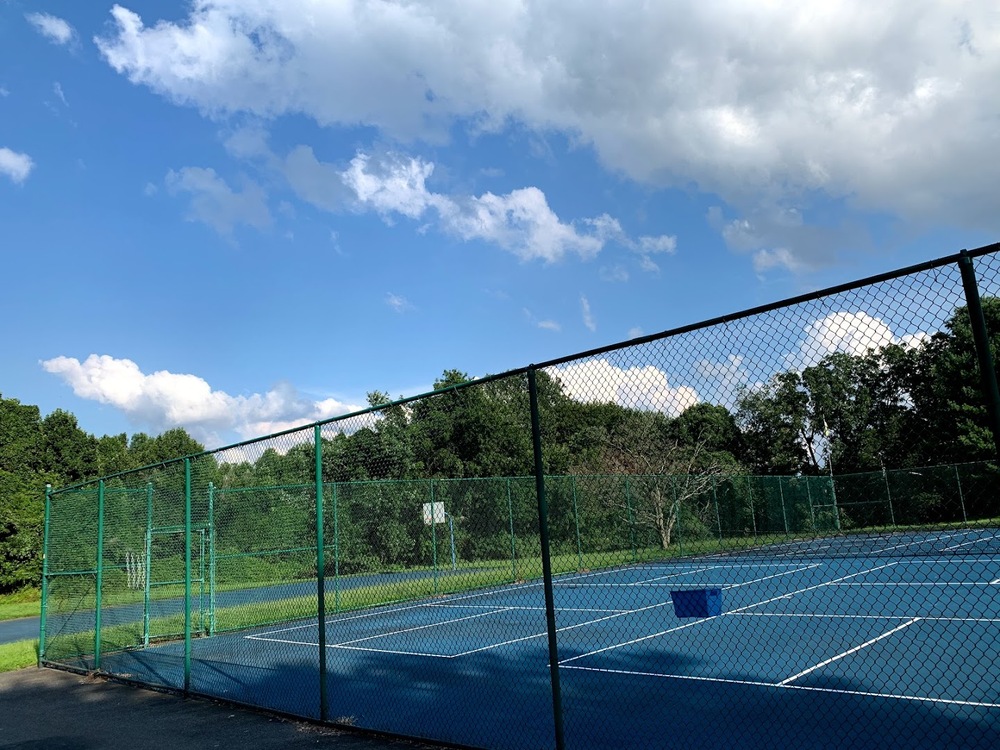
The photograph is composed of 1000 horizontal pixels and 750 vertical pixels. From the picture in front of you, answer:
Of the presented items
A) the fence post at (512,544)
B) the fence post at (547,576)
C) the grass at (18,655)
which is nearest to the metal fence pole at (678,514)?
the fence post at (512,544)

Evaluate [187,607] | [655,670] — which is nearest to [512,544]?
[655,670]

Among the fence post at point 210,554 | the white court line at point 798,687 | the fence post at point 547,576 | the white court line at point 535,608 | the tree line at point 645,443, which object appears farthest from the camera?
the white court line at point 535,608

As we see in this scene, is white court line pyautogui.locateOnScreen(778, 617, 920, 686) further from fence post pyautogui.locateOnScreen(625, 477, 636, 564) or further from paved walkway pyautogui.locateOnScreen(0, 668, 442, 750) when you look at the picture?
fence post pyautogui.locateOnScreen(625, 477, 636, 564)

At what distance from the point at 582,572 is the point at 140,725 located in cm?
1275

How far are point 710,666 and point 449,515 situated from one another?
7.33 meters

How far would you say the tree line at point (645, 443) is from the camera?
12.3 feet

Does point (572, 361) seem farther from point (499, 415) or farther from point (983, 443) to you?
point (499, 415)

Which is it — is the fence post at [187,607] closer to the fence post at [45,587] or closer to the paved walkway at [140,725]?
the paved walkway at [140,725]

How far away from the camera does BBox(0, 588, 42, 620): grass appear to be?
2210 centimetres

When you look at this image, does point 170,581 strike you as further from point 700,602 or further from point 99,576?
point 700,602

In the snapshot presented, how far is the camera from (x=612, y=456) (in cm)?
2139

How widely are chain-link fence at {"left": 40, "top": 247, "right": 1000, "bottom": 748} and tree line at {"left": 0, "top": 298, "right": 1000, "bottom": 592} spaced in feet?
0.09

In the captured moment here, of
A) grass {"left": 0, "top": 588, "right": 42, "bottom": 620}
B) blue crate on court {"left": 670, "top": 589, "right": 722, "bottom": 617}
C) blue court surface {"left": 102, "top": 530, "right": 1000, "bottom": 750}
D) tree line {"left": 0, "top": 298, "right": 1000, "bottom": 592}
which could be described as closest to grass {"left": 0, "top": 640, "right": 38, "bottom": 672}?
blue court surface {"left": 102, "top": 530, "right": 1000, "bottom": 750}

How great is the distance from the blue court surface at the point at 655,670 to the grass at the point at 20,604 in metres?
13.5
